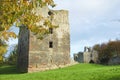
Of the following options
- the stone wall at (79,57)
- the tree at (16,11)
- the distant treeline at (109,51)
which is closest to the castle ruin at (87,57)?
the stone wall at (79,57)

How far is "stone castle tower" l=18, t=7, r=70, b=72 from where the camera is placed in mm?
44000

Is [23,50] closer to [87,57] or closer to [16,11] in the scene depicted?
[87,57]

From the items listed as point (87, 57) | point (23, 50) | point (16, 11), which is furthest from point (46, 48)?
point (16, 11)

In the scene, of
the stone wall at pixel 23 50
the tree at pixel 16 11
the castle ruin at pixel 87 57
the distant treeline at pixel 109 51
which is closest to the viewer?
the tree at pixel 16 11

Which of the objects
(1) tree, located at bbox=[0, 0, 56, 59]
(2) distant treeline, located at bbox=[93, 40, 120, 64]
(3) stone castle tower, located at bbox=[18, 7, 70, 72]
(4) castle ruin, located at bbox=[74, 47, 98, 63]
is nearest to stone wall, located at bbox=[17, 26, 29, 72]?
(3) stone castle tower, located at bbox=[18, 7, 70, 72]

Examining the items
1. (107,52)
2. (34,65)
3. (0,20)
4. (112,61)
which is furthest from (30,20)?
(107,52)

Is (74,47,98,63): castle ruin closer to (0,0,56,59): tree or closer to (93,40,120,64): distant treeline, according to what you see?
(93,40,120,64): distant treeline

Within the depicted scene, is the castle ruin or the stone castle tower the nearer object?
the stone castle tower

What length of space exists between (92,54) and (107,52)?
8.50 m

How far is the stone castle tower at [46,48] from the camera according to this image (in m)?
44.0

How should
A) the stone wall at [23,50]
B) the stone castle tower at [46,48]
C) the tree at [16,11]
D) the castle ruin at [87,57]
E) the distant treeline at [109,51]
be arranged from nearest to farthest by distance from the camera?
the tree at [16,11] < the stone castle tower at [46,48] < the stone wall at [23,50] < the castle ruin at [87,57] < the distant treeline at [109,51]

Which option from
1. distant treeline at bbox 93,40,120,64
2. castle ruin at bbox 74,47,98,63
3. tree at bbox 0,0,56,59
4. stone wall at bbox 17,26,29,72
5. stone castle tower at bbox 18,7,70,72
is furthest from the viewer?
distant treeline at bbox 93,40,120,64

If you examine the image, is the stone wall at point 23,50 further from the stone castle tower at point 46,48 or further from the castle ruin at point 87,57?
the castle ruin at point 87,57

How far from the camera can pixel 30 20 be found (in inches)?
647
